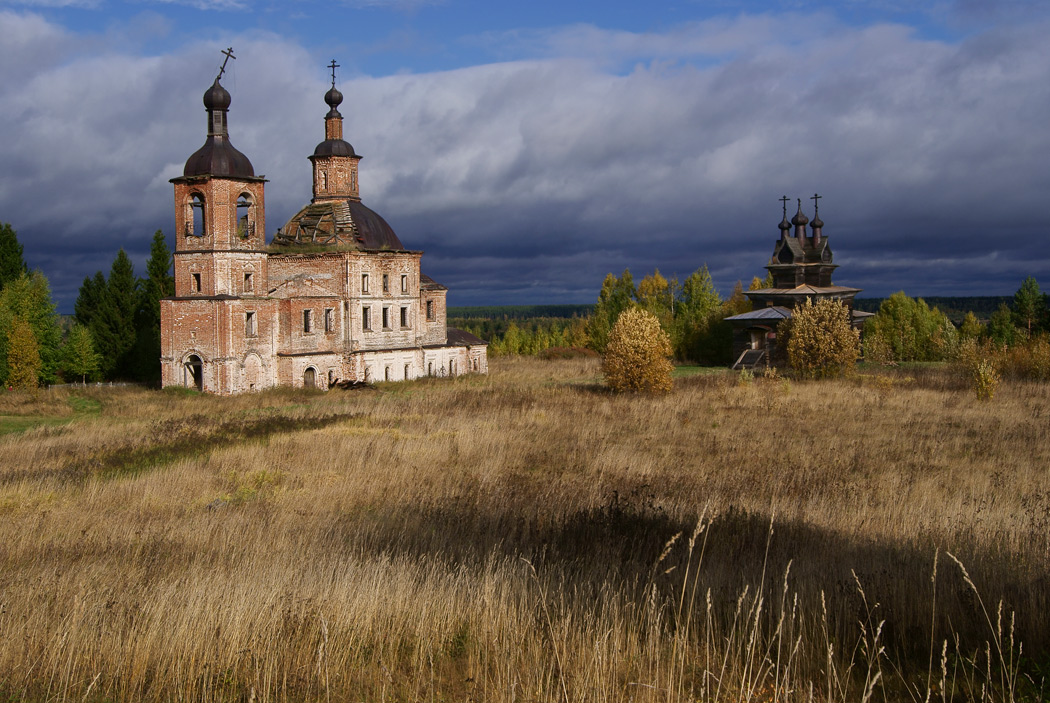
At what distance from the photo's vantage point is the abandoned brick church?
28.8m

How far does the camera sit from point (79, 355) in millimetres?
34031

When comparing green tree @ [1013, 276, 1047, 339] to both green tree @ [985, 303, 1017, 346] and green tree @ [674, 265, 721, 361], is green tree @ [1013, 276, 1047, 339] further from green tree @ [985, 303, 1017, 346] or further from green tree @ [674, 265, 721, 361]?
green tree @ [674, 265, 721, 361]

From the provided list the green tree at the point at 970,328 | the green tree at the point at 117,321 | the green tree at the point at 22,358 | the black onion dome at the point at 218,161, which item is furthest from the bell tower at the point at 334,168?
the green tree at the point at 970,328

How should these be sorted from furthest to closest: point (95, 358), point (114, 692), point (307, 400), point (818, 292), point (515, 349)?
1. point (515, 349)
2. point (818, 292)
3. point (95, 358)
4. point (307, 400)
5. point (114, 692)

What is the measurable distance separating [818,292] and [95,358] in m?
33.5

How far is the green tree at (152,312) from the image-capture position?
3675 centimetres

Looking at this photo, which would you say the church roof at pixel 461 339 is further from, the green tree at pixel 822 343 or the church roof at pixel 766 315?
the green tree at pixel 822 343

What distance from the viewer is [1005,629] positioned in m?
5.27

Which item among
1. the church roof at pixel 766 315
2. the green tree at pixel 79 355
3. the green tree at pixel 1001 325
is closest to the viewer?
the green tree at pixel 79 355

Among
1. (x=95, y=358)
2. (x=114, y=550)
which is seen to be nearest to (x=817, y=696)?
(x=114, y=550)

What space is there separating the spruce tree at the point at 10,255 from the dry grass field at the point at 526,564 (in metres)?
24.7

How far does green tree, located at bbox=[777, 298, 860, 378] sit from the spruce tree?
110ft

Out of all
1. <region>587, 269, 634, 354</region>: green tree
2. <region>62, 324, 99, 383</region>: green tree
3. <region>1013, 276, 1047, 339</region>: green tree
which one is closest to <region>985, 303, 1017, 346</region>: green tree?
<region>1013, 276, 1047, 339</region>: green tree

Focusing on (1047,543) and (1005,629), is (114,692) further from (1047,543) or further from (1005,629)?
(1047,543)
